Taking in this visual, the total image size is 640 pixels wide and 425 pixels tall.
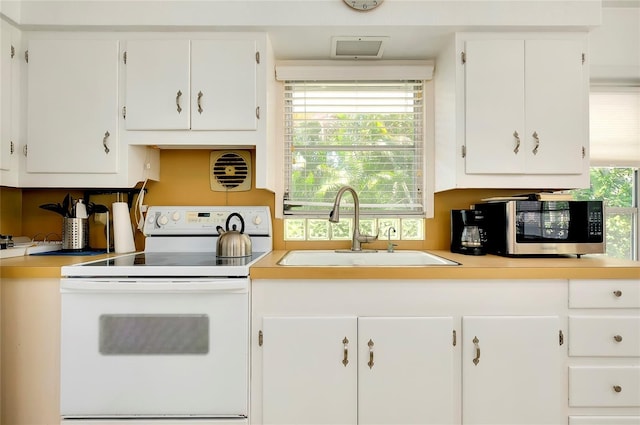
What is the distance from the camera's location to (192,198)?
2.15 meters

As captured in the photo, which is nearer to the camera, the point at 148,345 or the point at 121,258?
the point at 148,345

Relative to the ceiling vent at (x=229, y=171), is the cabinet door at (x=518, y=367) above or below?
below

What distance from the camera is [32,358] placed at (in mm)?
1452

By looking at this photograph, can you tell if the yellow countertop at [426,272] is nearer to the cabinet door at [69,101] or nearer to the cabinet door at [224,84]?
the cabinet door at [69,101]

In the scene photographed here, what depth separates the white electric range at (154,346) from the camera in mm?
1395

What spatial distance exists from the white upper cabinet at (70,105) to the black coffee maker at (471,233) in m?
1.90

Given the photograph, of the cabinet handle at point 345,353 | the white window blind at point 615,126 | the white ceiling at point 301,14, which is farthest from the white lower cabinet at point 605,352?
the white ceiling at point 301,14

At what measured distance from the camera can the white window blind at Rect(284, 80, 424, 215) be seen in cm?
216

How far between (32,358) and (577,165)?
2682 mm

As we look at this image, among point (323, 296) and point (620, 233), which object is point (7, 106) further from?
point (620, 233)

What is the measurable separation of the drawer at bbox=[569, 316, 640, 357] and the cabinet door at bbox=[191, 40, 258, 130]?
68.4 inches

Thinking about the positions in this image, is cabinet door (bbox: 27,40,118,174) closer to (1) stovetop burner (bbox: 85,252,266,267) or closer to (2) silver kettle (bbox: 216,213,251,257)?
(1) stovetop burner (bbox: 85,252,266,267)

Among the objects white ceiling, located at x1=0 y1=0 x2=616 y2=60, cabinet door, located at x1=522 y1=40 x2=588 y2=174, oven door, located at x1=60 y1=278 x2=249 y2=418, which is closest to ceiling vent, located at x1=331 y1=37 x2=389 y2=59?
white ceiling, located at x1=0 y1=0 x2=616 y2=60

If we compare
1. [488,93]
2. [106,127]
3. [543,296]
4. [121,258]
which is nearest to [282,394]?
[121,258]
